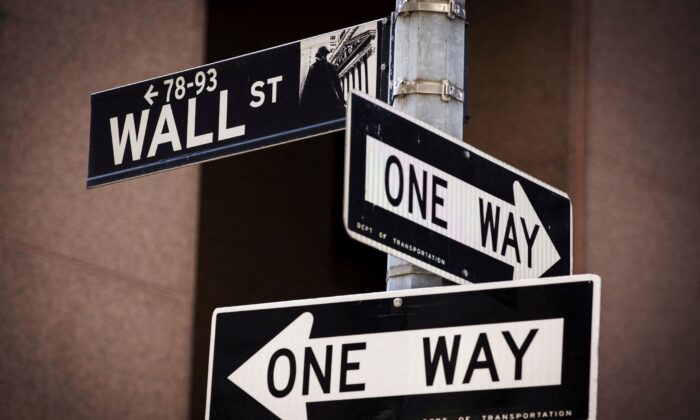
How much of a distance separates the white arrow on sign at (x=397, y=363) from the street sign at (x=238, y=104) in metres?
0.73

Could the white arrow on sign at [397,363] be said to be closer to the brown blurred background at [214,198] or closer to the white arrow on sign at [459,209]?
the white arrow on sign at [459,209]

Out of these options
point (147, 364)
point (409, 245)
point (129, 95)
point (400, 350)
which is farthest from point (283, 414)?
point (147, 364)

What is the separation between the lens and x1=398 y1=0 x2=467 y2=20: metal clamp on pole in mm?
3428

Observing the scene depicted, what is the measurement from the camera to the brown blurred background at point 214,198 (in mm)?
7801

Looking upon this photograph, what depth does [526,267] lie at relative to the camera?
3.34 m

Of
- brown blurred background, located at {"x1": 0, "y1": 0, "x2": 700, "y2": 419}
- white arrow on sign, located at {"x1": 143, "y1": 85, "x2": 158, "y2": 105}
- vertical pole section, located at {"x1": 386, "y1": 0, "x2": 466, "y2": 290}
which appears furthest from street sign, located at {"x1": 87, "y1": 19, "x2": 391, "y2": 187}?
brown blurred background, located at {"x1": 0, "y1": 0, "x2": 700, "y2": 419}

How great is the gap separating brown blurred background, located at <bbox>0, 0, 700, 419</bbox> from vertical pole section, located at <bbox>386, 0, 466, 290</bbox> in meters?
4.73

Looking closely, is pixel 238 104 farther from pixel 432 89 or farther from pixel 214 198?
pixel 214 198

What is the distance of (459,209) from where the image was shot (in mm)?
3141

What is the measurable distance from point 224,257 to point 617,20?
319 cm

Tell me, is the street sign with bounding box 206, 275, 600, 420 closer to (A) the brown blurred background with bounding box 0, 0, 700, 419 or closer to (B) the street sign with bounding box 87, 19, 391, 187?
(B) the street sign with bounding box 87, 19, 391, 187

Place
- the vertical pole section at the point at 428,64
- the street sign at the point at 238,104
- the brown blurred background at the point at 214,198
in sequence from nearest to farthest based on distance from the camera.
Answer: the vertical pole section at the point at 428,64, the street sign at the point at 238,104, the brown blurred background at the point at 214,198

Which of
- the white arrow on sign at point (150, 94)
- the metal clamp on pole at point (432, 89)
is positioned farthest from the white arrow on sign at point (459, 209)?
the white arrow on sign at point (150, 94)

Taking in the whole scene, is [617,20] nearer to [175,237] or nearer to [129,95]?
[175,237]
